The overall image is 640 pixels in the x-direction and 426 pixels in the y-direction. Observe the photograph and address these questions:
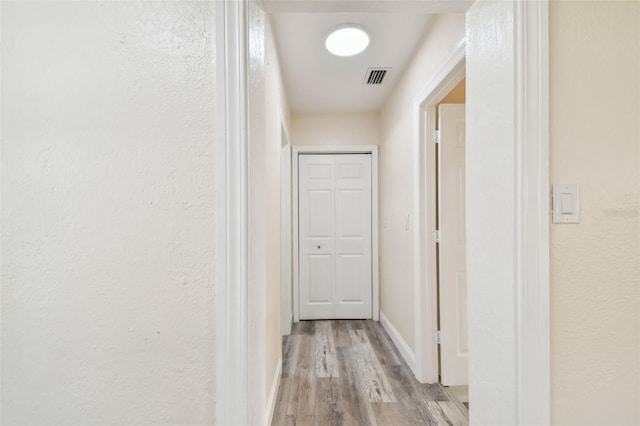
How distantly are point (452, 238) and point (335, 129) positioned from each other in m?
1.94

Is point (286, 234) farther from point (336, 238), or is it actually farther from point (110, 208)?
point (110, 208)

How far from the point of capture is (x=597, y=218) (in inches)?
36.7

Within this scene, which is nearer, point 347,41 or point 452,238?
point 347,41

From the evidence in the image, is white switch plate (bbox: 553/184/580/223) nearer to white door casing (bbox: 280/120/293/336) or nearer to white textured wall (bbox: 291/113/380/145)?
white door casing (bbox: 280/120/293/336)

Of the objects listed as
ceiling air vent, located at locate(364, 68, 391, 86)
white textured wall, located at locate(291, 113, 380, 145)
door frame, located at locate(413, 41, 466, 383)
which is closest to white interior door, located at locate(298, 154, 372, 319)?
white textured wall, located at locate(291, 113, 380, 145)

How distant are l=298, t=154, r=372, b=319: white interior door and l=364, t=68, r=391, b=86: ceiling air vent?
1003mm

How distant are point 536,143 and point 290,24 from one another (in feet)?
5.37

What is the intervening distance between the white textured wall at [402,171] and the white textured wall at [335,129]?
0.18 metres

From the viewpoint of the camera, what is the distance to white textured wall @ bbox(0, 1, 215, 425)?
0.82 m

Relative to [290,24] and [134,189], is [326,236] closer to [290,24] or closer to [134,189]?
[290,24]

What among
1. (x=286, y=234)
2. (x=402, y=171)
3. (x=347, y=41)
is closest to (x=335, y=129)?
(x=402, y=171)

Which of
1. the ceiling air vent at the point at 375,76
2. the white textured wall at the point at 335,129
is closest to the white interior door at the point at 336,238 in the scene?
the white textured wall at the point at 335,129

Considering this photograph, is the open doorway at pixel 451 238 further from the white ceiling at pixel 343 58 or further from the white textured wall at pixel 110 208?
the white textured wall at pixel 110 208

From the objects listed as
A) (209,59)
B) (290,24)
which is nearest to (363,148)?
(290,24)
